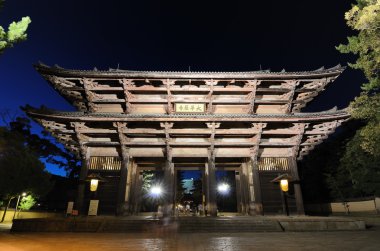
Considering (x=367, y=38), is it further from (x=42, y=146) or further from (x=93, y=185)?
(x=42, y=146)

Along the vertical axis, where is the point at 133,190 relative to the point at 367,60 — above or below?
below

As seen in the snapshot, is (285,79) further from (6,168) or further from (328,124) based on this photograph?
(6,168)

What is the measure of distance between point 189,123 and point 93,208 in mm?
8414

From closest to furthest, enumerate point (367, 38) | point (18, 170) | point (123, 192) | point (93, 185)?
point (367, 38), point (93, 185), point (123, 192), point (18, 170)

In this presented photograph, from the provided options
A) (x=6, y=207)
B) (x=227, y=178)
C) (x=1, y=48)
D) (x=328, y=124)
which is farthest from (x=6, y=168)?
(x=227, y=178)

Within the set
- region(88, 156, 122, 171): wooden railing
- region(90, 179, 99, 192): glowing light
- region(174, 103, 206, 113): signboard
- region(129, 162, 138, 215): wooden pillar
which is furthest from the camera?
region(174, 103, 206, 113): signboard

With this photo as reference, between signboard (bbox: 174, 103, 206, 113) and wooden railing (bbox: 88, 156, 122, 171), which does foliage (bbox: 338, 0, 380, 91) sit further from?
wooden railing (bbox: 88, 156, 122, 171)

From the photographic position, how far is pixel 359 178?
18.6 meters

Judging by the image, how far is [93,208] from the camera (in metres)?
14.8

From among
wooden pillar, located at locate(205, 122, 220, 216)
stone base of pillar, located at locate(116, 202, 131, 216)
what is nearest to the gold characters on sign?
wooden pillar, located at locate(205, 122, 220, 216)

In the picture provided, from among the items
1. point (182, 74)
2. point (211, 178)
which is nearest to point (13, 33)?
point (182, 74)

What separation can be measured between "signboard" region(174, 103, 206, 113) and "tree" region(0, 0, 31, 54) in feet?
32.7

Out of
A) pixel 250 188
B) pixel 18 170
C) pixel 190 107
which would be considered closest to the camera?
pixel 250 188

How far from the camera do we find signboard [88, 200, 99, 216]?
1464cm
